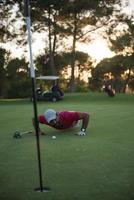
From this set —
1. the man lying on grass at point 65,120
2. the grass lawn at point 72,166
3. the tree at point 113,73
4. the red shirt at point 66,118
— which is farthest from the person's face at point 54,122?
the tree at point 113,73

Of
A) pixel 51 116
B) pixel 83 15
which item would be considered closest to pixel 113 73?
pixel 83 15

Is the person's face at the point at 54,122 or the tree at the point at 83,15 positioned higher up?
the tree at the point at 83,15

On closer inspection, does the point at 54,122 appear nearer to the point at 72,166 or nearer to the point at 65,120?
the point at 65,120

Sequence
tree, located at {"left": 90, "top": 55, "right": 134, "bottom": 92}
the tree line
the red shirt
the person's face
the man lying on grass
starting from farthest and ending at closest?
tree, located at {"left": 90, "top": 55, "right": 134, "bottom": 92}, the tree line, the red shirt, the man lying on grass, the person's face

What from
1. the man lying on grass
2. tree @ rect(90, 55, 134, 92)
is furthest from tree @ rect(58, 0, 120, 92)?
the man lying on grass

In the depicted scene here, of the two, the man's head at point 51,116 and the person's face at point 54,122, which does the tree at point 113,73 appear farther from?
the man's head at point 51,116

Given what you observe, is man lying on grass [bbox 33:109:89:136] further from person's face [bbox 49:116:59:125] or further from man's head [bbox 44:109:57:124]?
man's head [bbox 44:109:57:124]

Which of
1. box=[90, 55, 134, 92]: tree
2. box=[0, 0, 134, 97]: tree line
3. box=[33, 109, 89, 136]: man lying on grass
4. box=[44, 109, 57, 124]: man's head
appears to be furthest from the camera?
box=[90, 55, 134, 92]: tree

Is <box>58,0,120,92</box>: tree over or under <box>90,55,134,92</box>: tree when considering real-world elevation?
over

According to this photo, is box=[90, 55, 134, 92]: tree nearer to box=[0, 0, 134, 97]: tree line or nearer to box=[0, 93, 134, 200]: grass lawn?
box=[0, 0, 134, 97]: tree line

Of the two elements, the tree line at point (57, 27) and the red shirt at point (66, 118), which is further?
the tree line at point (57, 27)

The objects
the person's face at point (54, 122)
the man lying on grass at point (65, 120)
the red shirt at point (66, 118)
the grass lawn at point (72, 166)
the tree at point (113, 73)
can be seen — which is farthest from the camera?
the tree at point (113, 73)

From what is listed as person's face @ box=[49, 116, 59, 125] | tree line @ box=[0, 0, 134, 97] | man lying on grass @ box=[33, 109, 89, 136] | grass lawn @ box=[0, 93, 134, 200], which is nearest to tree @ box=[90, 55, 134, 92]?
tree line @ box=[0, 0, 134, 97]

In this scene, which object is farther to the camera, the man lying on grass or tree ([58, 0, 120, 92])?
tree ([58, 0, 120, 92])
